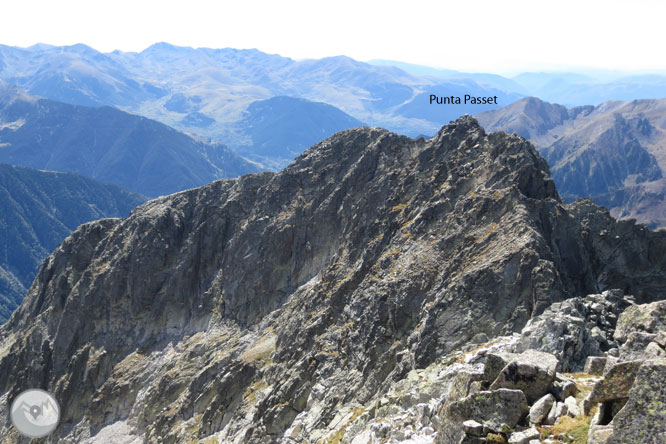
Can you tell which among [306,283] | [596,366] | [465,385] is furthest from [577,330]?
[306,283]

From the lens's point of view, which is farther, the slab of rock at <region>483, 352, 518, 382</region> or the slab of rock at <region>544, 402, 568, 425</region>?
the slab of rock at <region>483, 352, 518, 382</region>

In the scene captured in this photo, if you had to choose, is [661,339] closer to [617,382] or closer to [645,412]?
[617,382]

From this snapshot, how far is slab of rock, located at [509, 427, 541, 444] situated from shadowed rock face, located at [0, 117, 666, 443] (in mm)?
27063

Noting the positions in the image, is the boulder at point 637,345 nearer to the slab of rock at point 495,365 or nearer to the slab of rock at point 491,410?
the slab of rock at point 495,365

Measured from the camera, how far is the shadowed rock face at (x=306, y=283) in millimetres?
55938

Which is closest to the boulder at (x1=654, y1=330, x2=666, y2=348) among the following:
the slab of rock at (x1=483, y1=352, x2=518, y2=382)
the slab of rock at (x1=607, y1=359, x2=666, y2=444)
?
the slab of rock at (x1=483, y1=352, x2=518, y2=382)

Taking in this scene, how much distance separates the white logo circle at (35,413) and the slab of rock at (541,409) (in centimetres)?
9959

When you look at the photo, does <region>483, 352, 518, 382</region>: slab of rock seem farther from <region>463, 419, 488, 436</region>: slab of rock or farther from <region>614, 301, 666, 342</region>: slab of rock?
<region>614, 301, 666, 342</region>: slab of rock

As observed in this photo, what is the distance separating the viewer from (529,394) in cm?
2281

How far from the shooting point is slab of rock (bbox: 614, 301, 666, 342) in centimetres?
2730

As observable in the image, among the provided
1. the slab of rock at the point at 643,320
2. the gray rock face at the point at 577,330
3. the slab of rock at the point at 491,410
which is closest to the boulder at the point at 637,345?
the slab of rock at the point at 643,320

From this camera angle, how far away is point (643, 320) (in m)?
28.4

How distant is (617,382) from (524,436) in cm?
406

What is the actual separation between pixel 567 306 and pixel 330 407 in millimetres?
28929
